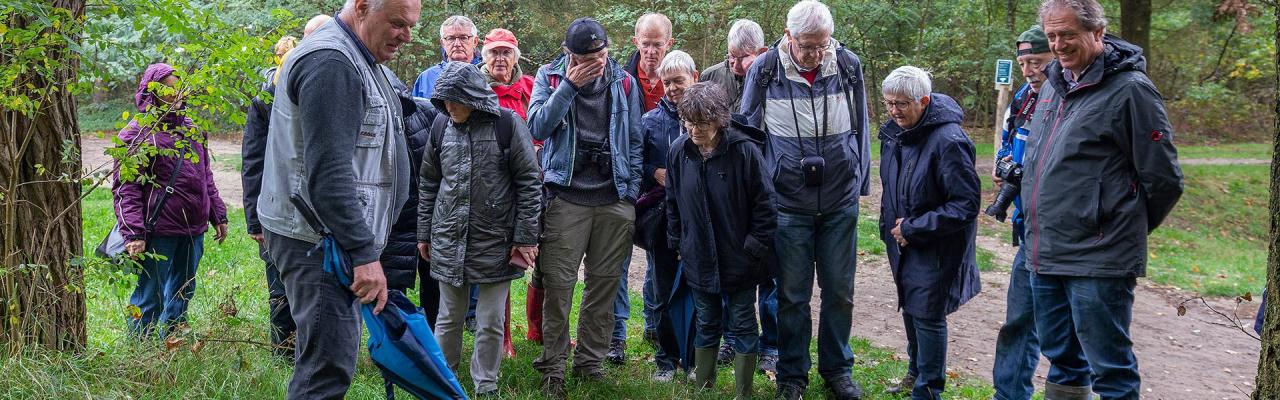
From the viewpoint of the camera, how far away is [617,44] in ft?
49.3

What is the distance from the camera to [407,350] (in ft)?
11.0

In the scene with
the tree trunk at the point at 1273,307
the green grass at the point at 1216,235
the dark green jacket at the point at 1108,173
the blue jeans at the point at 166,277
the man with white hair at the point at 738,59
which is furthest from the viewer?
the green grass at the point at 1216,235

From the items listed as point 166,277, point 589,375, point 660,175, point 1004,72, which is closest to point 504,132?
point 660,175

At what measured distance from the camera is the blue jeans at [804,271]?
5066mm

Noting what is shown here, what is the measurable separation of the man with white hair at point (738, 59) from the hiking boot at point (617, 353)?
1.62m

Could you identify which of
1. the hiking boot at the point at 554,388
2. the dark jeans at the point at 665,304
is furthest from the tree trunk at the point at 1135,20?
the hiking boot at the point at 554,388

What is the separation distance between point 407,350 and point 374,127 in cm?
79

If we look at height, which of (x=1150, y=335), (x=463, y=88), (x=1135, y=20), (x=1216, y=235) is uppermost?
(x=1135, y=20)

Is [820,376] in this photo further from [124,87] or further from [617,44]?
[124,87]

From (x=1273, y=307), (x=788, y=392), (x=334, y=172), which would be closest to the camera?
(x=334, y=172)

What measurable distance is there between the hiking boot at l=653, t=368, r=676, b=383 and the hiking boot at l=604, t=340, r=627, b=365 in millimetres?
313

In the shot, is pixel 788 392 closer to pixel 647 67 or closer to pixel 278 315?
pixel 647 67

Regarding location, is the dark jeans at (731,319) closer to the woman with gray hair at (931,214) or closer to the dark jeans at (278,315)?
the woman with gray hair at (931,214)

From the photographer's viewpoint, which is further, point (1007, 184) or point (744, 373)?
point (1007, 184)
